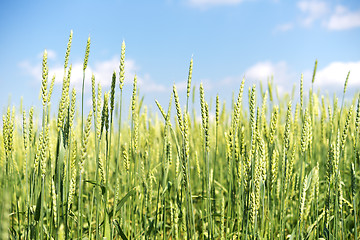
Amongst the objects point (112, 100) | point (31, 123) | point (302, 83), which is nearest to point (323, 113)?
point (302, 83)

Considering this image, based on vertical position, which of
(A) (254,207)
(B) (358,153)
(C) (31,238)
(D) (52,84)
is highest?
(D) (52,84)

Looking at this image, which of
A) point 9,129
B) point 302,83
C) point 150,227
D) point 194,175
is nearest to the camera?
point 9,129

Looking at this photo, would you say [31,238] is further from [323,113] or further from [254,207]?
[323,113]

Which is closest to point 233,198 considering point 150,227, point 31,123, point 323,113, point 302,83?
point 150,227

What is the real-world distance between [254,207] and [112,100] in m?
0.57

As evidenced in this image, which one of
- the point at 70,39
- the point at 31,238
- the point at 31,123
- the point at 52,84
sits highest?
the point at 70,39

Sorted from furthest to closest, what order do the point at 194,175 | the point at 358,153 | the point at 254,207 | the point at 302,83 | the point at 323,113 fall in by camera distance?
the point at 194,175 < the point at 323,113 < the point at 358,153 < the point at 302,83 < the point at 254,207

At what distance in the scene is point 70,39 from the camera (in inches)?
42.3

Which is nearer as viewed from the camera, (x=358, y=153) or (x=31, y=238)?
(x=31, y=238)

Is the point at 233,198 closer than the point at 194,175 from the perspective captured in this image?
Yes

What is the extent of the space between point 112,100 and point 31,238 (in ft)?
2.09

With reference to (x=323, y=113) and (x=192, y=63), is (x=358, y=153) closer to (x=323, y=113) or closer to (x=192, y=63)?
(x=323, y=113)

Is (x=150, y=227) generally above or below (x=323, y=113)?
below

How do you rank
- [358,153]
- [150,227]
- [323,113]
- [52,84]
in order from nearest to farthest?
[52,84] < [150,227] < [358,153] < [323,113]
